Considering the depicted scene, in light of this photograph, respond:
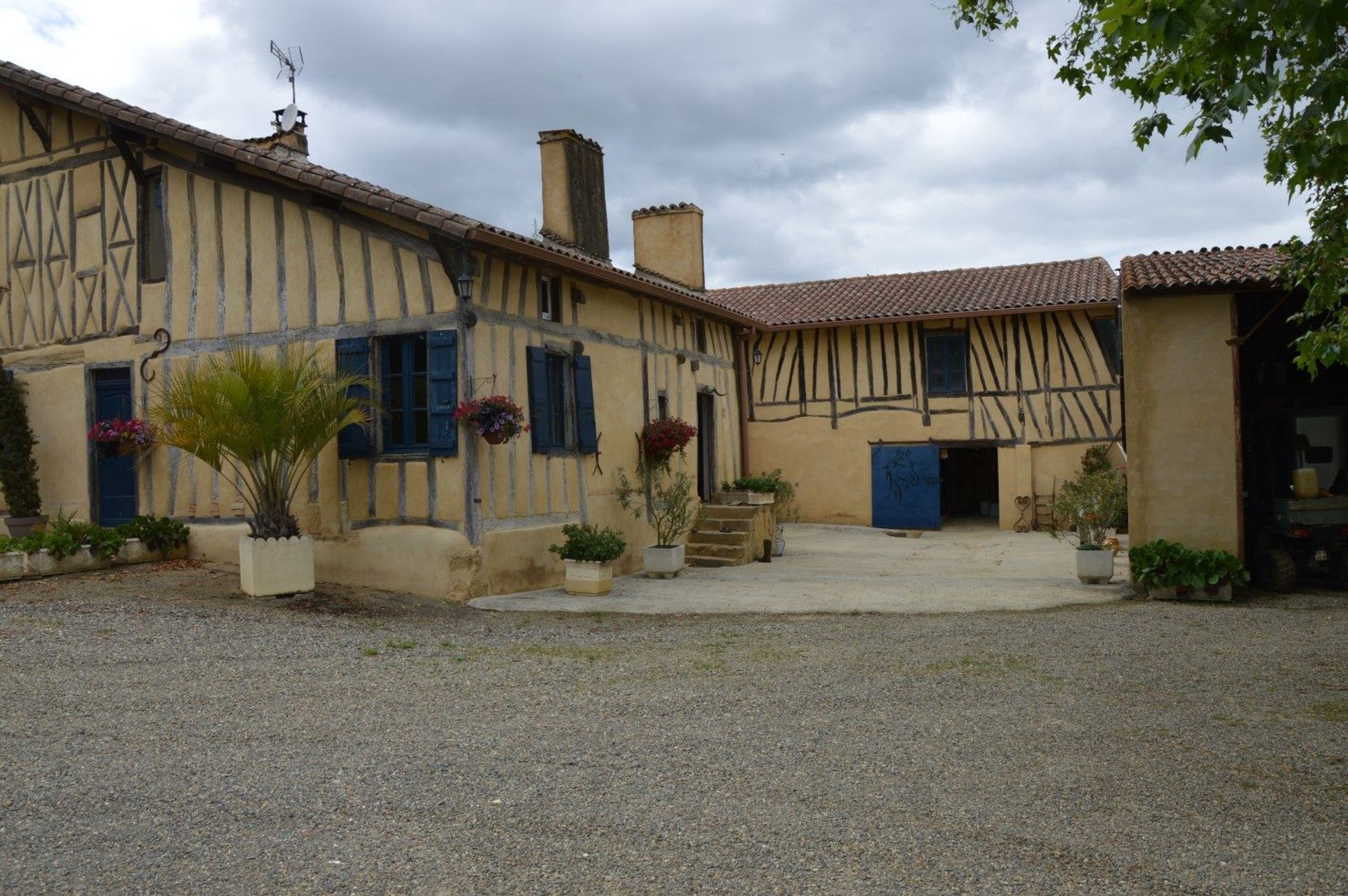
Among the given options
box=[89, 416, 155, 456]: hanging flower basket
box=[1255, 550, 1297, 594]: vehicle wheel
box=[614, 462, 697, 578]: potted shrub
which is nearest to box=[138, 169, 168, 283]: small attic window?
box=[89, 416, 155, 456]: hanging flower basket

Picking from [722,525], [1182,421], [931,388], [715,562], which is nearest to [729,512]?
[722,525]

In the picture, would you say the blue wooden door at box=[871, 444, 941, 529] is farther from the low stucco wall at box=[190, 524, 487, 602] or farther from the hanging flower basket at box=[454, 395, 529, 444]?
the hanging flower basket at box=[454, 395, 529, 444]

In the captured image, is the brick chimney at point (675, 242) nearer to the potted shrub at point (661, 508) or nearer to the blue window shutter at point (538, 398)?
the potted shrub at point (661, 508)

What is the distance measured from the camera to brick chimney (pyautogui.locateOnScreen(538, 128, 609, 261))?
14.3 metres

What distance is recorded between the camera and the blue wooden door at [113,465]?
1185 centimetres

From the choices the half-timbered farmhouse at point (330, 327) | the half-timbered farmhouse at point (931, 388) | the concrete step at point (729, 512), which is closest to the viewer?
the half-timbered farmhouse at point (330, 327)

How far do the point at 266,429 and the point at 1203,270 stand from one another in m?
8.61

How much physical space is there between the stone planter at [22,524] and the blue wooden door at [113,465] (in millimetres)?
654

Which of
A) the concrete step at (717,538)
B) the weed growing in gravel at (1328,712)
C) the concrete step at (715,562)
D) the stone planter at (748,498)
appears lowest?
the weed growing in gravel at (1328,712)

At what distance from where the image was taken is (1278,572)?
10.3 metres

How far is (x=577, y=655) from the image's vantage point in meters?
7.34

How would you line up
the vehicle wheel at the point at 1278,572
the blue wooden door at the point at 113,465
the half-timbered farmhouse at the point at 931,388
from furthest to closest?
the half-timbered farmhouse at the point at 931,388, the blue wooden door at the point at 113,465, the vehicle wheel at the point at 1278,572

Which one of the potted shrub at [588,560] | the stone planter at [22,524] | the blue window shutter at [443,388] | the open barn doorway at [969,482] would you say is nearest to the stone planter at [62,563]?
the stone planter at [22,524]

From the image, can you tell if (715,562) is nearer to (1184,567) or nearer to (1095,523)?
(1095,523)
